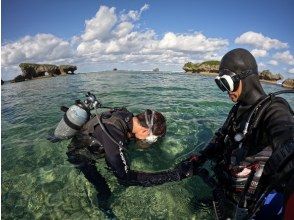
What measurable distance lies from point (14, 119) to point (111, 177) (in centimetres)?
788

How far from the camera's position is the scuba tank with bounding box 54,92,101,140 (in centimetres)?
533

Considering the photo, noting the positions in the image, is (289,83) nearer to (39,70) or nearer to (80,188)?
(80,188)

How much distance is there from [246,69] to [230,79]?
0.30m

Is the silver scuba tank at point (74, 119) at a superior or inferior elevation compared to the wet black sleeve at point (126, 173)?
superior

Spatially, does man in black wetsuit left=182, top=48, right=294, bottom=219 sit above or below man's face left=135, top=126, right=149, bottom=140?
above

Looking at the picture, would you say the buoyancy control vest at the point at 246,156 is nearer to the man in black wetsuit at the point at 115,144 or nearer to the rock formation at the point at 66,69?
the man in black wetsuit at the point at 115,144

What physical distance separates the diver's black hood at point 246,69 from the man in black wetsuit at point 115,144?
165 cm

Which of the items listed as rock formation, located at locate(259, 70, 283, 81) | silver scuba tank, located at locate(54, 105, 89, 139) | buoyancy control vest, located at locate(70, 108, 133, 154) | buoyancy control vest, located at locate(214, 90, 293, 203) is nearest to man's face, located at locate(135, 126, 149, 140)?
buoyancy control vest, located at locate(70, 108, 133, 154)

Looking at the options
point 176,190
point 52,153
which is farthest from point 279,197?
point 52,153

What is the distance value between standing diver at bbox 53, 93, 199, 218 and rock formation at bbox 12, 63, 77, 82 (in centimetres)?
5156

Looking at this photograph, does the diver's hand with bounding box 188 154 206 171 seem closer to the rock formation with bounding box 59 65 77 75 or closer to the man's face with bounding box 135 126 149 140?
the man's face with bounding box 135 126 149 140

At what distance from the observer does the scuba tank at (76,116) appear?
5332 millimetres

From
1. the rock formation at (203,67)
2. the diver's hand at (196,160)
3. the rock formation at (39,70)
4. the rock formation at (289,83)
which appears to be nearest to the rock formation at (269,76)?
the rock formation at (289,83)

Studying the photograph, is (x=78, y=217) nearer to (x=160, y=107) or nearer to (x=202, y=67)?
(x=160, y=107)
